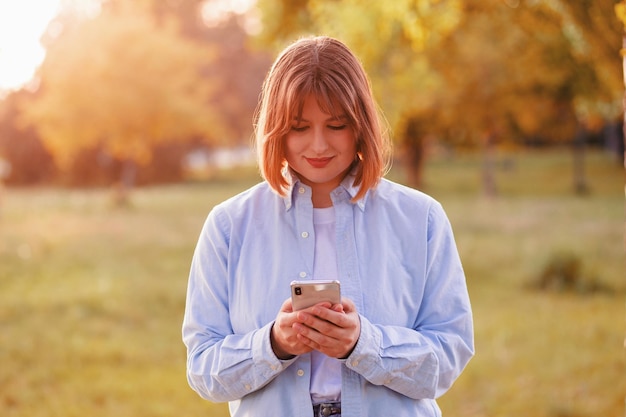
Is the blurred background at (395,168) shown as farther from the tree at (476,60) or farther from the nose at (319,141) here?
the nose at (319,141)

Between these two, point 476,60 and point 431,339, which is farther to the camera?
point 476,60

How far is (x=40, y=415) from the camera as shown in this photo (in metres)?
6.90

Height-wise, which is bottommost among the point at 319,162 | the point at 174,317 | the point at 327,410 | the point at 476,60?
the point at 174,317

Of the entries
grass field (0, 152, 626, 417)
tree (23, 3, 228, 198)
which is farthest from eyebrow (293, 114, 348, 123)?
tree (23, 3, 228, 198)

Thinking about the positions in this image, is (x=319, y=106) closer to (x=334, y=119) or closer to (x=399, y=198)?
(x=334, y=119)

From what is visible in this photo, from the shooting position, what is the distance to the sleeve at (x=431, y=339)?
204cm

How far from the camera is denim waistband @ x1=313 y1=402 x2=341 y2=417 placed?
2.07 m

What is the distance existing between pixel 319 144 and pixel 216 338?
61cm

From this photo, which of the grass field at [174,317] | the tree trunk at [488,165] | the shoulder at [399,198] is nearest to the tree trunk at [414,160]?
the tree trunk at [488,165]

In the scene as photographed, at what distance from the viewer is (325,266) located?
218cm

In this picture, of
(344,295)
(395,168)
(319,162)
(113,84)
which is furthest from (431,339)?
(395,168)

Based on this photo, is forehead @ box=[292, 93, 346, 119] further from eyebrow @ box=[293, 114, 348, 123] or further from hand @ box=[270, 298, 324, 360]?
hand @ box=[270, 298, 324, 360]

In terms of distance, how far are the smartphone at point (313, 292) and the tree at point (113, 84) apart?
2625 centimetres

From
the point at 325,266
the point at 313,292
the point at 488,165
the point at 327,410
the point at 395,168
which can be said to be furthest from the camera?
the point at 395,168
